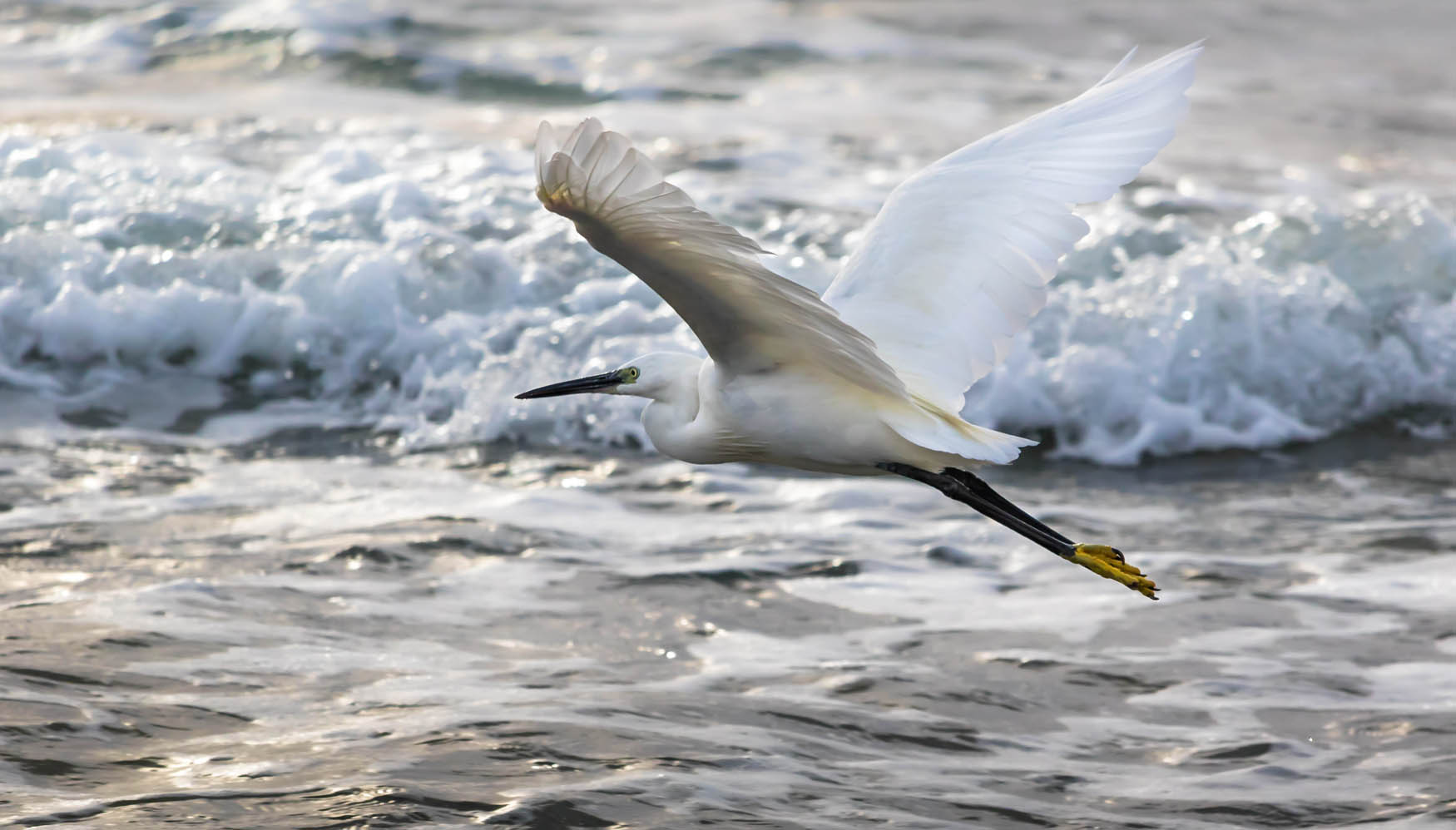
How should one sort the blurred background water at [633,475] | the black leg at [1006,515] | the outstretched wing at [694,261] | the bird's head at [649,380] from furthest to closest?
the black leg at [1006,515] → the bird's head at [649,380] → the blurred background water at [633,475] → the outstretched wing at [694,261]

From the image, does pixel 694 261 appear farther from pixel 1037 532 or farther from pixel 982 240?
pixel 1037 532

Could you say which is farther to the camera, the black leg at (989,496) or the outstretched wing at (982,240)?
the black leg at (989,496)

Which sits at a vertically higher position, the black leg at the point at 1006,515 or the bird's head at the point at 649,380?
the bird's head at the point at 649,380

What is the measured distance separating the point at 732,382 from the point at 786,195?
5.56 m

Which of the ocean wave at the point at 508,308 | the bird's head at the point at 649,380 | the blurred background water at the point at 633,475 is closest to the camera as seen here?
the blurred background water at the point at 633,475

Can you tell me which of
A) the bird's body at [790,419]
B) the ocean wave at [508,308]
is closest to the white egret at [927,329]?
the bird's body at [790,419]

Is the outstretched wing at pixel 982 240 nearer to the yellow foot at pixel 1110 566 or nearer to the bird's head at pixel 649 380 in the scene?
the bird's head at pixel 649 380

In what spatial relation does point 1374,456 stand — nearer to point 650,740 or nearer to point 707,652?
point 707,652

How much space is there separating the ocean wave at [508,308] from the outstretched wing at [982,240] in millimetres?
2900

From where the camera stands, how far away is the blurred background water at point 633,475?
13.8ft

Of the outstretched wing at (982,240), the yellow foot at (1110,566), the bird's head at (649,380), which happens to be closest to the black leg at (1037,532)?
the yellow foot at (1110,566)

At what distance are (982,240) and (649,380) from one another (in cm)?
98

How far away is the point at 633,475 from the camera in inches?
269

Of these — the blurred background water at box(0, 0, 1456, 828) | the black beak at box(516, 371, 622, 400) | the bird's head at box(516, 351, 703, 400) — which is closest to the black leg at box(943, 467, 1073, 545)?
the blurred background water at box(0, 0, 1456, 828)
